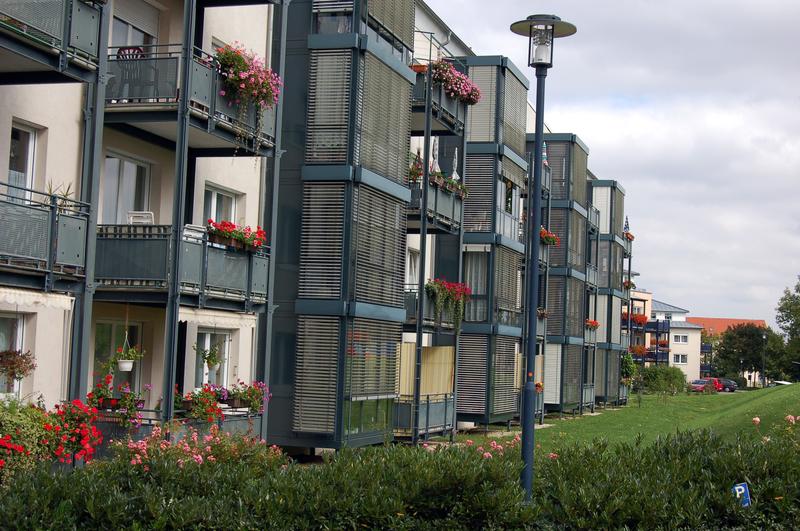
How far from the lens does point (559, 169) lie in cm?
4841

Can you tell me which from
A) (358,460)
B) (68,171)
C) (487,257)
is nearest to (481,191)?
(487,257)

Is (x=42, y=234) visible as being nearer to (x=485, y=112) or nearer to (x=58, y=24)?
(x=58, y=24)

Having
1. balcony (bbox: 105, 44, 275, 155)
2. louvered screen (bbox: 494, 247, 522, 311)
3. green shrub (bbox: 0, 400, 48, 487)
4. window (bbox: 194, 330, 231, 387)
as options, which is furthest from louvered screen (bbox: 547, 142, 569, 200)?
green shrub (bbox: 0, 400, 48, 487)

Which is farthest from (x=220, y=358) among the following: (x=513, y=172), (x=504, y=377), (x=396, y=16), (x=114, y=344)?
(x=513, y=172)

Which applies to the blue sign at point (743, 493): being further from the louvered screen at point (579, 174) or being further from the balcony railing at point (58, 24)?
the louvered screen at point (579, 174)

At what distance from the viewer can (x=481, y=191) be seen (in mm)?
35719

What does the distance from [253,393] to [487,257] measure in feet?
53.0

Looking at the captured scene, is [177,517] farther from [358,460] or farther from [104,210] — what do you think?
[104,210]

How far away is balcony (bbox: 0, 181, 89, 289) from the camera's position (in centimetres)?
1465

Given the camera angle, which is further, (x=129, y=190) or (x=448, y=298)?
(x=448, y=298)

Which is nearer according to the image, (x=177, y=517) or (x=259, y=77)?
(x=177, y=517)

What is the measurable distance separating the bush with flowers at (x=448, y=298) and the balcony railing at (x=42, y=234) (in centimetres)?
1441

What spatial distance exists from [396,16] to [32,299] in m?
13.7

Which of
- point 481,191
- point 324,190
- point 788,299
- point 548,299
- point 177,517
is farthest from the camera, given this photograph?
point 788,299
